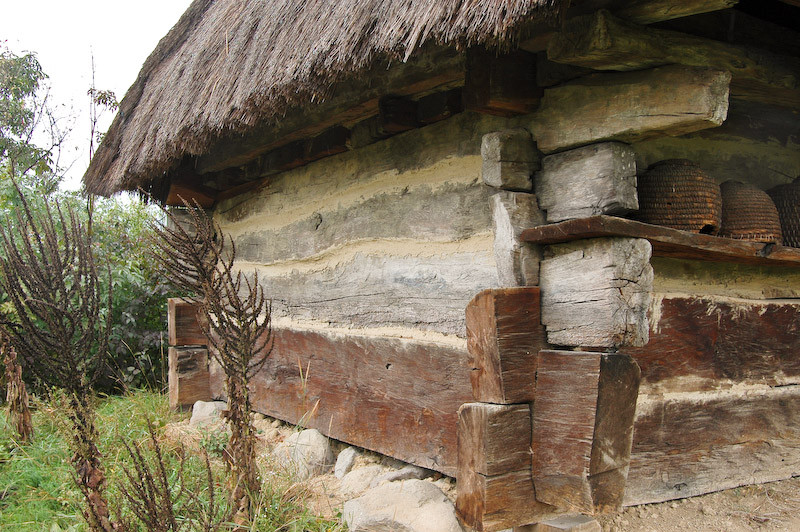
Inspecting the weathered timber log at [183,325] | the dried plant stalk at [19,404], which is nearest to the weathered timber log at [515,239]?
the weathered timber log at [183,325]

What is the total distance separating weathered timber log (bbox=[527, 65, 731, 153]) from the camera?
1945 millimetres

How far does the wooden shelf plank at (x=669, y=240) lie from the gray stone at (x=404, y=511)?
1.03 metres

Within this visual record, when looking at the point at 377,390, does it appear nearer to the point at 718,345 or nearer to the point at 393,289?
the point at 393,289

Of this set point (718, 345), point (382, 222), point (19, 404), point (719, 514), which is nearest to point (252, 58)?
point (382, 222)

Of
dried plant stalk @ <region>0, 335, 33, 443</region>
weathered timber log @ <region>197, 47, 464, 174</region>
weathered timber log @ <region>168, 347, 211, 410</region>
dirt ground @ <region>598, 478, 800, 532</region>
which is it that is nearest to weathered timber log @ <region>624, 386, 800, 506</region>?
dirt ground @ <region>598, 478, 800, 532</region>

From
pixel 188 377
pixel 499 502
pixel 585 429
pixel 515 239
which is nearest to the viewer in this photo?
pixel 585 429

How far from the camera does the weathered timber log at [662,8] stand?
178cm

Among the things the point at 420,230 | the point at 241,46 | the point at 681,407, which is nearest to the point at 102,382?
the point at 241,46

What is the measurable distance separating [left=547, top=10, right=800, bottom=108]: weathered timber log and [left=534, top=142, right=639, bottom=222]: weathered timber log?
0.27m

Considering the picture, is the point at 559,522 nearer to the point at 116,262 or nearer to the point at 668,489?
the point at 668,489

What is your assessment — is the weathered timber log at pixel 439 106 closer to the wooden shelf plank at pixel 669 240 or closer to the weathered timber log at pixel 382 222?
the weathered timber log at pixel 382 222

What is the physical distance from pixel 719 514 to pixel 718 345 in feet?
2.06

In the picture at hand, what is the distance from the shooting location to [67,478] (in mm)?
3266

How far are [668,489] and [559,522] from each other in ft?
1.82
